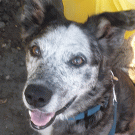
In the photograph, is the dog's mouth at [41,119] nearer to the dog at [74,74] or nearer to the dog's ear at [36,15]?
the dog at [74,74]

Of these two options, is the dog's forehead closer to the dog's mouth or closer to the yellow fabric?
the dog's mouth

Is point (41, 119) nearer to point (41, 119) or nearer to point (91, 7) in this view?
point (41, 119)

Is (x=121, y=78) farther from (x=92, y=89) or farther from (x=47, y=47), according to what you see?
(x=47, y=47)

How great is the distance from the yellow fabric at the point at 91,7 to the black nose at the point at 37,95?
1.84 meters

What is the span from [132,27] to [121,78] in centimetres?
110

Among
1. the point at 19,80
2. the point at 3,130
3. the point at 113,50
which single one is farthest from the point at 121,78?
the point at 3,130

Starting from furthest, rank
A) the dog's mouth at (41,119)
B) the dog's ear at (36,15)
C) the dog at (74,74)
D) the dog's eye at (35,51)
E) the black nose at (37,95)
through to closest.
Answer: the dog's ear at (36,15) < the dog's eye at (35,51) < the dog's mouth at (41,119) < the dog at (74,74) < the black nose at (37,95)

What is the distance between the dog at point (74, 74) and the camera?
167 centimetres

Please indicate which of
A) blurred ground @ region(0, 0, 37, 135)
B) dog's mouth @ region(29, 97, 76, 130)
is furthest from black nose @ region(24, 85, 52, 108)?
blurred ground @ region(0, 0, 37, 135)

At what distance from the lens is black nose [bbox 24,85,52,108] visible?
151 cm

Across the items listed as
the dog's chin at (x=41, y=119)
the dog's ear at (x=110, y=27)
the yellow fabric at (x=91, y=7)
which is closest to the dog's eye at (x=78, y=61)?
the dog's ear at (x=110, y=27)

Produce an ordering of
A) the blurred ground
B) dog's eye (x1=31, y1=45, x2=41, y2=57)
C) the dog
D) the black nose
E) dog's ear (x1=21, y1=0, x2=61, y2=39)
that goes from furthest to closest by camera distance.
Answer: the blurred ground, dog's ear (x1=21, y1=0, x2=61, y2=39), dog's eye (x1=31, y1=45, x2=41, y2=57), the dog, the black nose

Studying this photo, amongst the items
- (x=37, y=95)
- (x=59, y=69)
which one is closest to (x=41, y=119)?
(x=37, y=95)

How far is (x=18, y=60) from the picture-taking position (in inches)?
132
